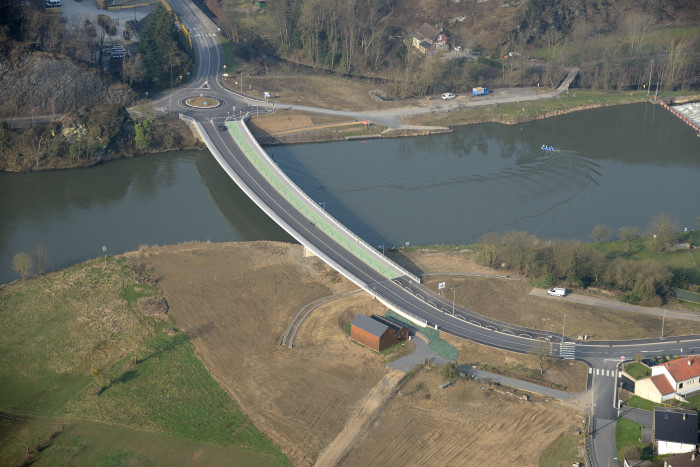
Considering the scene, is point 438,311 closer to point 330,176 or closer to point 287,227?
point 287,227

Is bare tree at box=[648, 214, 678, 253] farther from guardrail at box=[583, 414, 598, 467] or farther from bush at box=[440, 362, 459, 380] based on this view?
bush at box=[440, 362, 459, 380]

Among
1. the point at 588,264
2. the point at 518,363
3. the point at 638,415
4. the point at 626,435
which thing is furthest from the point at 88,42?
the point at 626,435

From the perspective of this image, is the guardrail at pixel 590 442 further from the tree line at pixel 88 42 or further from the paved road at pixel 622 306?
the tree line at pixel 88 42

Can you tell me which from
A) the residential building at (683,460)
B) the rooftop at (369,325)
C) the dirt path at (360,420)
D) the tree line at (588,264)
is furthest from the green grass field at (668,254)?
the dirt path at (360,420)

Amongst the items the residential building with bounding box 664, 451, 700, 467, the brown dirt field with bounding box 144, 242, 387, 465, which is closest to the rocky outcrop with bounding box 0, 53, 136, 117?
the brown dirt field with bounding box 144, 242, 387, 465

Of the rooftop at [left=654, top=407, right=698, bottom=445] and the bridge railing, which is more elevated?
the bridge railing

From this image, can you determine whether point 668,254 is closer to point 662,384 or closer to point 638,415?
point 662,384
